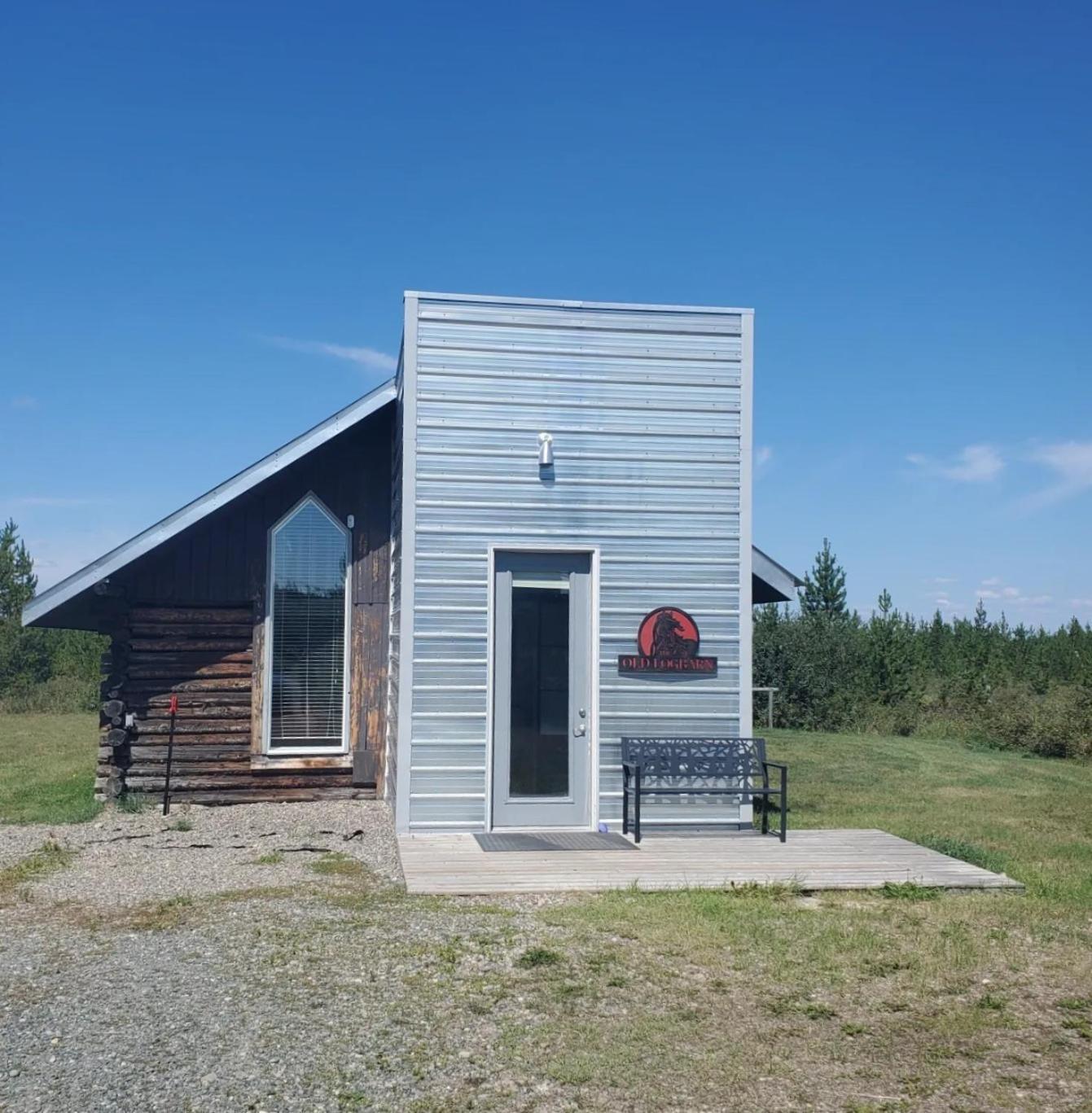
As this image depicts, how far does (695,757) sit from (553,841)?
145 centimetres

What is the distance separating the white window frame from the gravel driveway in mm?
2724

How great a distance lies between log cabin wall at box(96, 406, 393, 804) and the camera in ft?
39.6

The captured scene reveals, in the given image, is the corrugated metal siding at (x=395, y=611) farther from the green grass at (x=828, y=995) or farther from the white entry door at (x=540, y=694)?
the green grass at (x=828, y=995)

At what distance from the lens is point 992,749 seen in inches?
877

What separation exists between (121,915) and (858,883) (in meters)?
4.82

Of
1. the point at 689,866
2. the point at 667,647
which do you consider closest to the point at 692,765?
the point at 667,647

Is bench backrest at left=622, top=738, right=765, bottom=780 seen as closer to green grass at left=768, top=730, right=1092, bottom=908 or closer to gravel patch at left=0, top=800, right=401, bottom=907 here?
green grass at left=768, top=730, right=1092, bottom=908

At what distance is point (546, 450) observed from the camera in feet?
34.1

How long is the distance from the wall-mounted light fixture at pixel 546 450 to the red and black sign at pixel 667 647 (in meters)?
1.58

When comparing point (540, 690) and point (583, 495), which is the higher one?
point (583, 495)

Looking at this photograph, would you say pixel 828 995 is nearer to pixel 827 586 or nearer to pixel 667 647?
pixel 667 647

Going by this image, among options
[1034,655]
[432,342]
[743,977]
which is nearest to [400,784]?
[432,342]

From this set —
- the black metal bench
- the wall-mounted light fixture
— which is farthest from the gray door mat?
the wall-mounted light fixture

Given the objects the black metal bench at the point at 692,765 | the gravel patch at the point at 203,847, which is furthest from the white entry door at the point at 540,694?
the gravel patch at the point at 203,847
